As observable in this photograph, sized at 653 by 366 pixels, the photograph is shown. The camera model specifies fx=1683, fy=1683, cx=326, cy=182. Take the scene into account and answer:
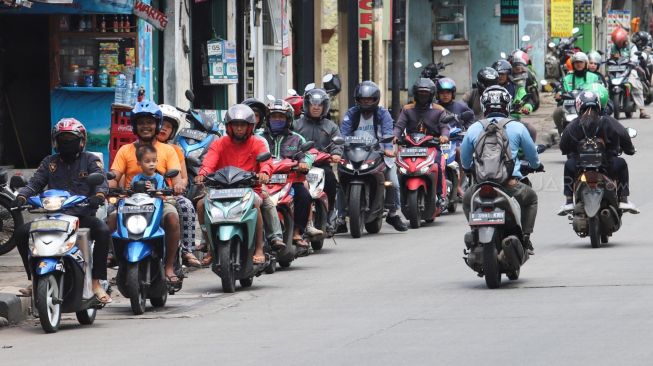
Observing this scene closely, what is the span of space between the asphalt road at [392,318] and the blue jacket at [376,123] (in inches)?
90.4

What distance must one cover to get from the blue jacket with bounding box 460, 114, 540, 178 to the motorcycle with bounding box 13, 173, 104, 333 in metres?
3.52

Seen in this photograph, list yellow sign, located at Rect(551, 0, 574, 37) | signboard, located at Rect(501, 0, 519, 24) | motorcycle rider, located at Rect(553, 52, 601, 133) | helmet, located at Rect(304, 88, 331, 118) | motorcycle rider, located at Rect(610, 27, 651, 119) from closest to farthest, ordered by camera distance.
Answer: helmet, located at Rect(304, 88, 331, 118)
motorcycle rider, located at Rect(553, 52, 601, 133)
motorcycle rider, located at Rect(610, 27, 651, 119)
signboard, located at Rect(501, 0, 519, 24)
yellow sign, located at Rect(551, 0, 574, 37)

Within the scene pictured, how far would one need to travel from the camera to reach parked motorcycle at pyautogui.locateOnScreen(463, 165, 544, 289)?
45.5 feet

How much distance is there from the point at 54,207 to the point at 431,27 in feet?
109

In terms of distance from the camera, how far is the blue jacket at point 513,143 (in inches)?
567

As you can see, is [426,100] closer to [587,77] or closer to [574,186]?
[574,186]

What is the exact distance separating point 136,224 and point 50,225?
41.0 inches

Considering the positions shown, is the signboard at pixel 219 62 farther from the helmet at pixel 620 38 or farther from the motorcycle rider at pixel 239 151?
the helmet at pixel 620 38

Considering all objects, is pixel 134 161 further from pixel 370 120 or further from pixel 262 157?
pixel 370 120

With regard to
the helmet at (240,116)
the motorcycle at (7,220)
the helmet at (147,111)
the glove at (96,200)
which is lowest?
the motorcycle at (7,220)

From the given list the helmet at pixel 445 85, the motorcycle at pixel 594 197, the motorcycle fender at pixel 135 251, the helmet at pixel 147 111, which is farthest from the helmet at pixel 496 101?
the helmet at pixel 445 85

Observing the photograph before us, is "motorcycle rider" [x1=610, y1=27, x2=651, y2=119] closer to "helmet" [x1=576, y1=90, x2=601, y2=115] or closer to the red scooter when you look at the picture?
the red scooter

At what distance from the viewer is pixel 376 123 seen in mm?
19953

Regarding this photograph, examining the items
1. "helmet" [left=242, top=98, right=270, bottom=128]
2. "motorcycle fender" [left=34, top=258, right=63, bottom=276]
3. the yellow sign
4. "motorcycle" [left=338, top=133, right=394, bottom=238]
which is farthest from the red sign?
the yellow sign
